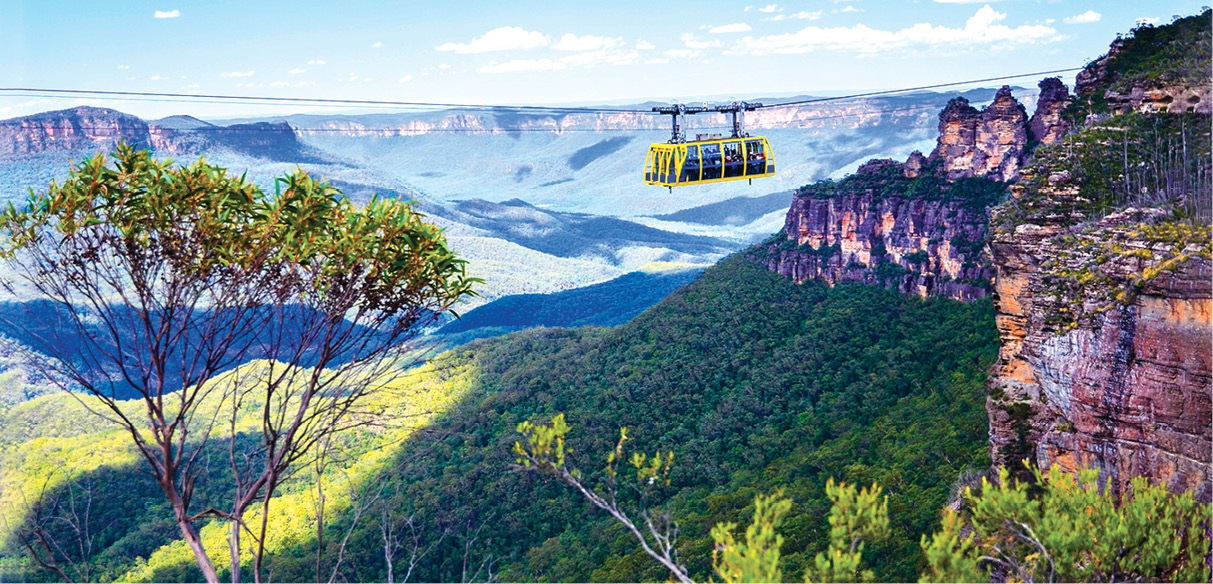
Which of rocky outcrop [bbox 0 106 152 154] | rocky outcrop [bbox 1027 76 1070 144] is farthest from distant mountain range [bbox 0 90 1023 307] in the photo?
rocky outcrop [bbox 1027 76 1070 144]

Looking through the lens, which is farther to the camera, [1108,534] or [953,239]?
[953,239]

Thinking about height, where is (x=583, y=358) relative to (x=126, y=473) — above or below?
above

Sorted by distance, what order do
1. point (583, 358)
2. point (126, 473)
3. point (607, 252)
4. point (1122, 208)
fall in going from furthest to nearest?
1. point (607, 252)
2. point (583, 358)
3. point (126, 473)
4. point (1122, 208)

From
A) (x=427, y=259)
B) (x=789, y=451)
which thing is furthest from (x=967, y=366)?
(x=427, y=259)

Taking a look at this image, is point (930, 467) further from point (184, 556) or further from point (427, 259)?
point (184, 556)

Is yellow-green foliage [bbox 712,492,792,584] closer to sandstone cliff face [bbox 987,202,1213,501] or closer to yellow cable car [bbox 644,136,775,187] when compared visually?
sandstone cliff face [bbox 987,202,1213,501]

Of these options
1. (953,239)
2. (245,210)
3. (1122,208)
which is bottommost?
(953,239)

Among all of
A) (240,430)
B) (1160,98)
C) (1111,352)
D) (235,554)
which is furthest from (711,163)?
(240,430)
